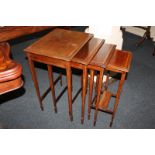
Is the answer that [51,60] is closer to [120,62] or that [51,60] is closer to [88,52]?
[88,52]

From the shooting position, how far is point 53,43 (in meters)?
1.52

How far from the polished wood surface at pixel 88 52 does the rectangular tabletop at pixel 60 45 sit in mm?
37

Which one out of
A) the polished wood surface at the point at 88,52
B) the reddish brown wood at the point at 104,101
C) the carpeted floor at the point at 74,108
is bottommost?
the carpeted floor at the point at 74,108

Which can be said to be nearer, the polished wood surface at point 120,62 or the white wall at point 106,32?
the polished wood surface at point 120,62

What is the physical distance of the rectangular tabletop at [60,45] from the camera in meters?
1.37

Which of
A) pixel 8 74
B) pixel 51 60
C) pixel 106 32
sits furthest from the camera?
pixel 106 32

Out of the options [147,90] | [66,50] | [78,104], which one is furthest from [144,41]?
[66,50]

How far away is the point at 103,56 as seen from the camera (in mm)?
1448

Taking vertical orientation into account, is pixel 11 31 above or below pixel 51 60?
above

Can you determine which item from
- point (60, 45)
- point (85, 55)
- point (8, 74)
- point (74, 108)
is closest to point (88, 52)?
point (85, 55)

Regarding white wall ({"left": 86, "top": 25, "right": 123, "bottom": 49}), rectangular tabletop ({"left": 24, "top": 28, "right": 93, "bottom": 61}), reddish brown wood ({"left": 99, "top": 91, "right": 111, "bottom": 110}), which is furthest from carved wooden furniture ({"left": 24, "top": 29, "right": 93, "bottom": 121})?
reddish brown wood ({"left": 99, "top": 91, "right": 111, "bottom": 110})

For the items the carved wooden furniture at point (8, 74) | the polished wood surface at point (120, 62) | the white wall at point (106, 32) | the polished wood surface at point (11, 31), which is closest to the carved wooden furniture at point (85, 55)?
the polished wood surface at point (120, 62)

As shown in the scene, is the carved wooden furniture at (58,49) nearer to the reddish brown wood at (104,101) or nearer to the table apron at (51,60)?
the table apron at (51,60)

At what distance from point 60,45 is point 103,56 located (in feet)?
1.27
